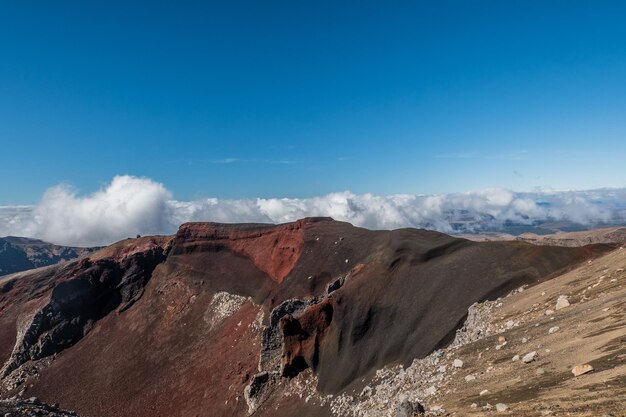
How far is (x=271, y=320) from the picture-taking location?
56156 millimetres

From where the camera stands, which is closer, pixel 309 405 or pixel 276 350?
pixel 309 405

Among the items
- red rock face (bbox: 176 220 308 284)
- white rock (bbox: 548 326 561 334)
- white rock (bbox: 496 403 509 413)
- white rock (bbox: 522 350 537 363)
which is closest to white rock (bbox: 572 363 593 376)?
white rock (bbox: 496 403 509 413)

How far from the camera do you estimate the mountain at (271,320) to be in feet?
126

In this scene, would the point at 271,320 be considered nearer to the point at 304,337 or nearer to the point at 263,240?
the point at 304,337

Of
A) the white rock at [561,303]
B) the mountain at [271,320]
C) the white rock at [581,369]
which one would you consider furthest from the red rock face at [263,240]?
the white rock at [581,369]

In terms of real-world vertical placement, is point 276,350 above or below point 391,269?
below

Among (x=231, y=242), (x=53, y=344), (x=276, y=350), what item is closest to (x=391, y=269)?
(x=276, y=350)

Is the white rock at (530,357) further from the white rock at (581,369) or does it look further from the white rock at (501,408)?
the white rock at (501,408)

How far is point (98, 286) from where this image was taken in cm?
9294

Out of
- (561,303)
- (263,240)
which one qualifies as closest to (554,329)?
(561,303)

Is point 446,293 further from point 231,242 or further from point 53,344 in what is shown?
point 53,344

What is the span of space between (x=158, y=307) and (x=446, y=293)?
6293 cm

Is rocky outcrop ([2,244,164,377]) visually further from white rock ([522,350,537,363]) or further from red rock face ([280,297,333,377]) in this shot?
white rock ([522,350,537,363])

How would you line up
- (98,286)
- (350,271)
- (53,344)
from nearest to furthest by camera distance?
1. (350,271)
2. (53,344)
3. (98,286)
